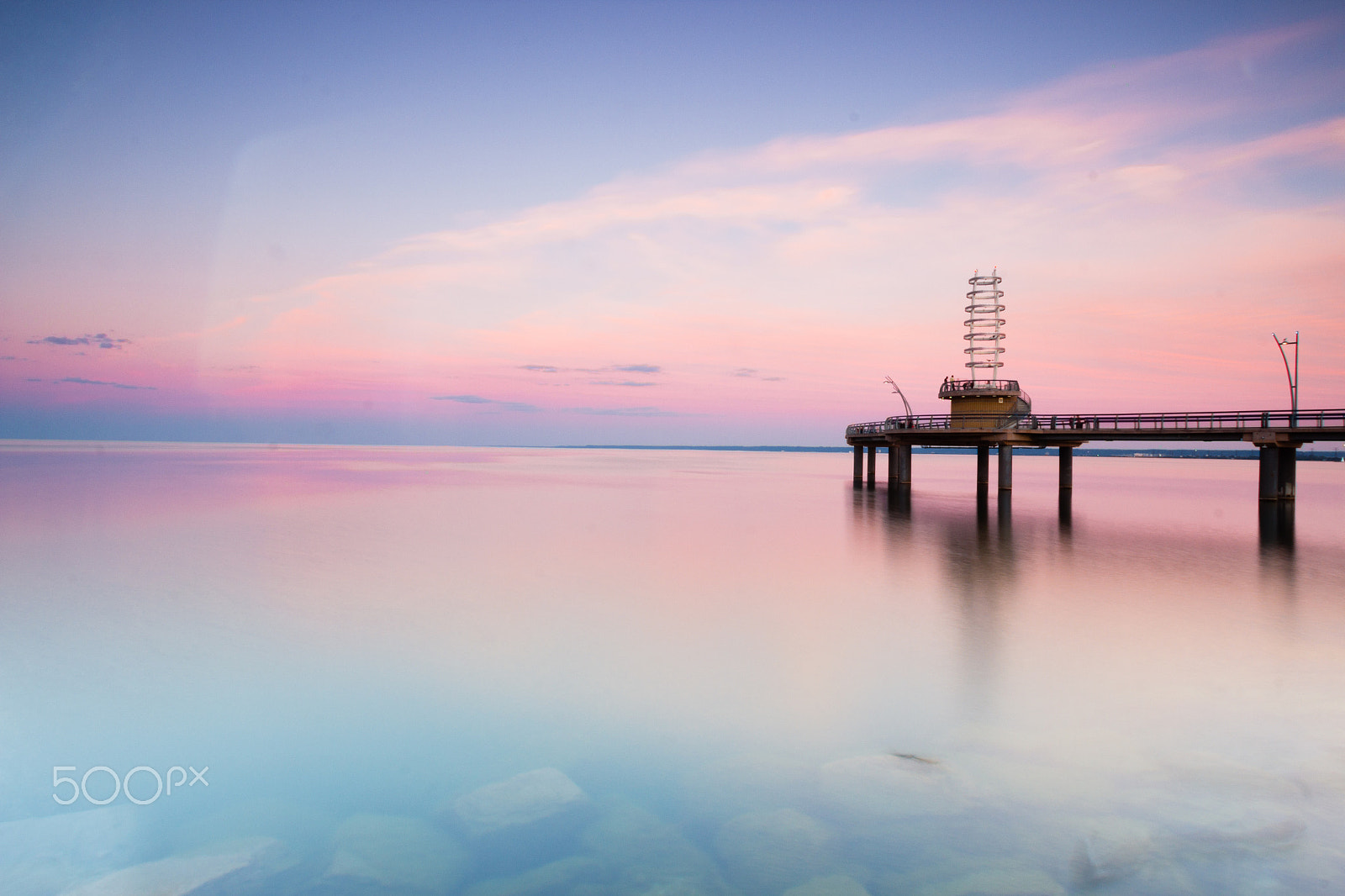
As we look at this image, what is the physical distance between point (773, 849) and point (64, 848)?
7164 mm

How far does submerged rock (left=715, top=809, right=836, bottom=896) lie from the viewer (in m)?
6.96

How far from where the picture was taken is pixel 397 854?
7.52 meters

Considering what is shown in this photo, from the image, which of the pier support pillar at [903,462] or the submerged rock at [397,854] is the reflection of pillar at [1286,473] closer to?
the pier support pillar at [903,462]

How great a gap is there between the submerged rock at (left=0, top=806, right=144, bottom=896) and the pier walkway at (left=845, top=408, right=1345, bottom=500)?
3959 cm

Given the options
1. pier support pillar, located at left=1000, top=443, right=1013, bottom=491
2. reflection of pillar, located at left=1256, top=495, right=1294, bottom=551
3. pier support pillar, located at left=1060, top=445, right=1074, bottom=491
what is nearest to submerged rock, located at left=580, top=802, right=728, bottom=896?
reflection of pillar, located at left=1256, top=495, right=1294, bottom=551

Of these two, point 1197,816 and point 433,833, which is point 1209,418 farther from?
point 433,833

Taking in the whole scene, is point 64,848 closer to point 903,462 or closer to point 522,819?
point 522,819

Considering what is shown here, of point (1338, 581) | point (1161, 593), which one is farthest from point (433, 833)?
point (1338, 581)

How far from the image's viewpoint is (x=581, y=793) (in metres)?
8.83

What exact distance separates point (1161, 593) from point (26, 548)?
3777 cm

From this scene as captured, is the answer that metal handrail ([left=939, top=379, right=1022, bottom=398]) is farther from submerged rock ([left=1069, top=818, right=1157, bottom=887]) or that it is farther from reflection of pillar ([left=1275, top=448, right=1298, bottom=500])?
submerged rock ([left=1069, top=818, right=1157, bottom=887])

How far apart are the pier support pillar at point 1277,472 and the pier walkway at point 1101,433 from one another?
0.13ft

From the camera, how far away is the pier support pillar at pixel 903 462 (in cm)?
5825

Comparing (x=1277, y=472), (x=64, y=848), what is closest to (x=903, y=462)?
(x=1277, y=472)
